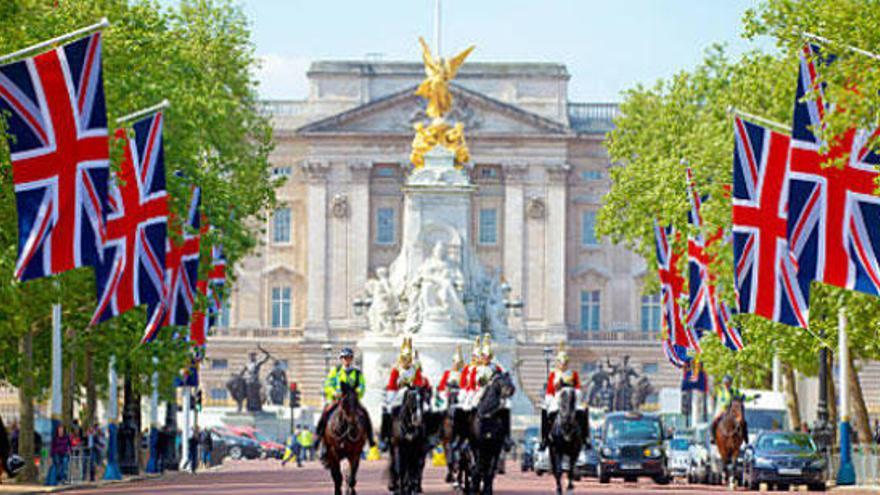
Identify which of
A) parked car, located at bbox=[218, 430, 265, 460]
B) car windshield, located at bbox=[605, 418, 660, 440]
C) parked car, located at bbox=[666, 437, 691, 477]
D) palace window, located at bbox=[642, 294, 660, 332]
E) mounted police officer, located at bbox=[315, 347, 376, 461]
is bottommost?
parked car, located at bbox=[218, 430, 265, 460]

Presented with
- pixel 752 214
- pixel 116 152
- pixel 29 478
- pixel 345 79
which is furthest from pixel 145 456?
pixel 345 79

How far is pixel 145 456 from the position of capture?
3179 inches

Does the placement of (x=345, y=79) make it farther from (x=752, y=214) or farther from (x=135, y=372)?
(x=752, y=214)

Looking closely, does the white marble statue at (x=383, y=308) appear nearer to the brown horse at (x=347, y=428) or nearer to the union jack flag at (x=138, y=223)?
the union jack flag at (x=138, y=223)

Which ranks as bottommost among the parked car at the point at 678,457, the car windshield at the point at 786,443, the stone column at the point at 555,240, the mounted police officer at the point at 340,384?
the parked car at the point at 678,457

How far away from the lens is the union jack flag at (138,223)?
50.6 m

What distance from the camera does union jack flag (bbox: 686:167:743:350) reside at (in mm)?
60531

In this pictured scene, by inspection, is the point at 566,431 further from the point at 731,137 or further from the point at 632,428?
the point at 731,137

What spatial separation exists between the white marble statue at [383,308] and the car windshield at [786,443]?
148ft

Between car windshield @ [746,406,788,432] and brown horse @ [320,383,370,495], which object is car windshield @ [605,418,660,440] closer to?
car windshield @ [746,406,788,432]

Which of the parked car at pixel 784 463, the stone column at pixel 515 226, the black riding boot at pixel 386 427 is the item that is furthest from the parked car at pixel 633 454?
the stone column at pixel 515 226

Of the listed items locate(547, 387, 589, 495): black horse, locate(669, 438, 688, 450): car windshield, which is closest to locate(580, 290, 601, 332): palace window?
locate(669, 438, 688, 450): car windshield

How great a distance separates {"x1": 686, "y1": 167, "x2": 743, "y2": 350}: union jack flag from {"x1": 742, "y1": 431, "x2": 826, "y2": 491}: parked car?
266 centimetres

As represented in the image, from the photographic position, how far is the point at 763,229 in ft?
160
